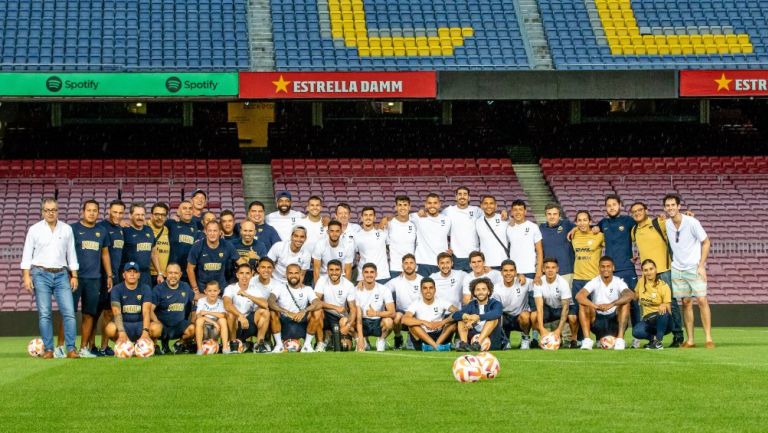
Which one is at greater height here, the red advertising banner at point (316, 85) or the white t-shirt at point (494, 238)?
the red advertising banner at point (316, 85)

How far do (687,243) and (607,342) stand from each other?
5.43 ft

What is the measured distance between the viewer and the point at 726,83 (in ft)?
97.6

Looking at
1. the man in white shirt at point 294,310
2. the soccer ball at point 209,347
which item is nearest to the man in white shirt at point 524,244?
the man in white shirt at point 294,310

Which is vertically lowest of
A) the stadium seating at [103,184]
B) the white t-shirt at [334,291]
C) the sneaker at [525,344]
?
the sneaker at [525,344]

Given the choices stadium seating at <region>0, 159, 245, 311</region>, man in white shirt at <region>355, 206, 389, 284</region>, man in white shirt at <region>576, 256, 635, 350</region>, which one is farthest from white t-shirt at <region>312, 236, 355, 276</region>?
stadium seating at <region>0, 159, 245, 311</region>

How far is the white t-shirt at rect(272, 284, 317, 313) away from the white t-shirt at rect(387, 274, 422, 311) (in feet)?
3.63

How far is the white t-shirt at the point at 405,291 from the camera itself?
1591cm

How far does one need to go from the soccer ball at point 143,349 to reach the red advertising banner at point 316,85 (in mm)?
15099

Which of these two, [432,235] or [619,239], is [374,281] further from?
[619,239]

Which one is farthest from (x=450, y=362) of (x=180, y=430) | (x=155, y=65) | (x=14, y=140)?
(x=14, y=140)

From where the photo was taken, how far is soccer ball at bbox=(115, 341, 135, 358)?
1435 centimetres

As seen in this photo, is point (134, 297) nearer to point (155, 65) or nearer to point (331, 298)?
point (331, 298)

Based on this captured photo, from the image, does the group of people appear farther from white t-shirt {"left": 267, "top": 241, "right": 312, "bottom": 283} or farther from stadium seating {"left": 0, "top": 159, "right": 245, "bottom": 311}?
stadium seating {"left": 0, "top": 159, "right": 245, "bottom": 311}

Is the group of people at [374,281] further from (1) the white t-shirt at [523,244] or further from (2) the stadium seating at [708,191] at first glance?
(2) the stadium seating at [708,191]
